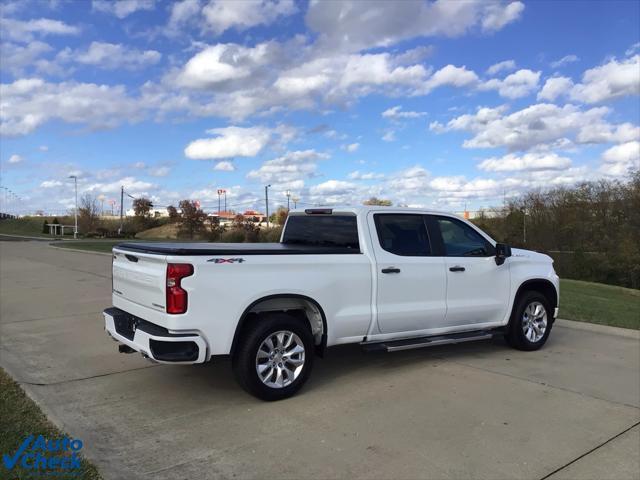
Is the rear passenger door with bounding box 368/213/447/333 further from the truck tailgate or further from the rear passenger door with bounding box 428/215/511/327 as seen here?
the truck tailgate

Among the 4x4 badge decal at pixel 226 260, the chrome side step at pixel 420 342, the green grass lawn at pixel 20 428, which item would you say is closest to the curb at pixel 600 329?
the chrome side step at pixel 420 342

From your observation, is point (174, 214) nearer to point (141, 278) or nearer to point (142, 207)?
point (142, 207)

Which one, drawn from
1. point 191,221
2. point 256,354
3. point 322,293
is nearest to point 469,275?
point 322,293

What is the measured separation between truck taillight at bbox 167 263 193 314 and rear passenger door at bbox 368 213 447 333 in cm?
206

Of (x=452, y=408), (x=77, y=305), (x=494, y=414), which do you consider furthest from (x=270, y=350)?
(x=77, y=305)

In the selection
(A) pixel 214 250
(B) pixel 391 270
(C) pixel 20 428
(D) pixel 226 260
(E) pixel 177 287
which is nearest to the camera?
(C) pixel 20 428

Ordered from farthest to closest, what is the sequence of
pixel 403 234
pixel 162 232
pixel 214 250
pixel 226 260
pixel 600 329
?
pixel 162 232
pixel 600 329
pixel 403 234
pixel 214 250
pixel 226 260

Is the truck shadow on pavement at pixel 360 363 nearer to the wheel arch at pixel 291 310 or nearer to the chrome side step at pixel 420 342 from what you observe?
the chrome side step at pixel 420 342

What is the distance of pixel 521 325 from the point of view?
6938 mm

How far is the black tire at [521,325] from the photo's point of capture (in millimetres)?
6906

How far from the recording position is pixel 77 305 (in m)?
10.3

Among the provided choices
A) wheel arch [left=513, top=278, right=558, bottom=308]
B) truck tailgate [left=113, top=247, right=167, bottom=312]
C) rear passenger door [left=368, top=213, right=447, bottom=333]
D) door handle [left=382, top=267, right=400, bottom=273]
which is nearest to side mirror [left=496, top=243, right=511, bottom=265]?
wheel arch [left=513, top=278, right=558, bottom=308]

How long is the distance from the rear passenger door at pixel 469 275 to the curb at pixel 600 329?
9.25ft

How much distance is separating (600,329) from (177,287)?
7161mm
